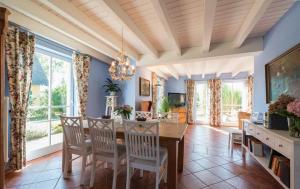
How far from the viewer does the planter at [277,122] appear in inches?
85.8

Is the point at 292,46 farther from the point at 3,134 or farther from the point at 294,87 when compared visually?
the point at 3,134

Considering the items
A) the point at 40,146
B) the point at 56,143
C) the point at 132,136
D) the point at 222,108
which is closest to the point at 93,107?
the point at 56,143

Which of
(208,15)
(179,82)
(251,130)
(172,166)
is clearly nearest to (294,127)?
(251,130)

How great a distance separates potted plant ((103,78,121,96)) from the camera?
470 centimetres

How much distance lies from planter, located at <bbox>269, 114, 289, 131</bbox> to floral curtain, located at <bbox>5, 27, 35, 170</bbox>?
4079 mm

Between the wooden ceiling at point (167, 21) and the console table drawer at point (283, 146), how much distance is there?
5.60ft

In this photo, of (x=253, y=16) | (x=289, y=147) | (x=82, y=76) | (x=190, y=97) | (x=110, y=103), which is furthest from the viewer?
(x=190, y=97)

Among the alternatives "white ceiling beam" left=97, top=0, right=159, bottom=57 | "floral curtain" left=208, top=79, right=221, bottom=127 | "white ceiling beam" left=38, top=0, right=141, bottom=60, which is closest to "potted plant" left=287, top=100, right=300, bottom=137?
"white ceiling beam" left=97, top=0, right=159, bottom=57

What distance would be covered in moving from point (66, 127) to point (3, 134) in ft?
3.22

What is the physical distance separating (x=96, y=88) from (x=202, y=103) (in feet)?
18.7

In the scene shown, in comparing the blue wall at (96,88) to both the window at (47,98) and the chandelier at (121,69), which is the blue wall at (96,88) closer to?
the window at (47,98)

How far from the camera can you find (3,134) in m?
1.45

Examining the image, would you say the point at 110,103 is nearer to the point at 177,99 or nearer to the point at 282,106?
the point at 282,106

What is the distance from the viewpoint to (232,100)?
7.70 metres
